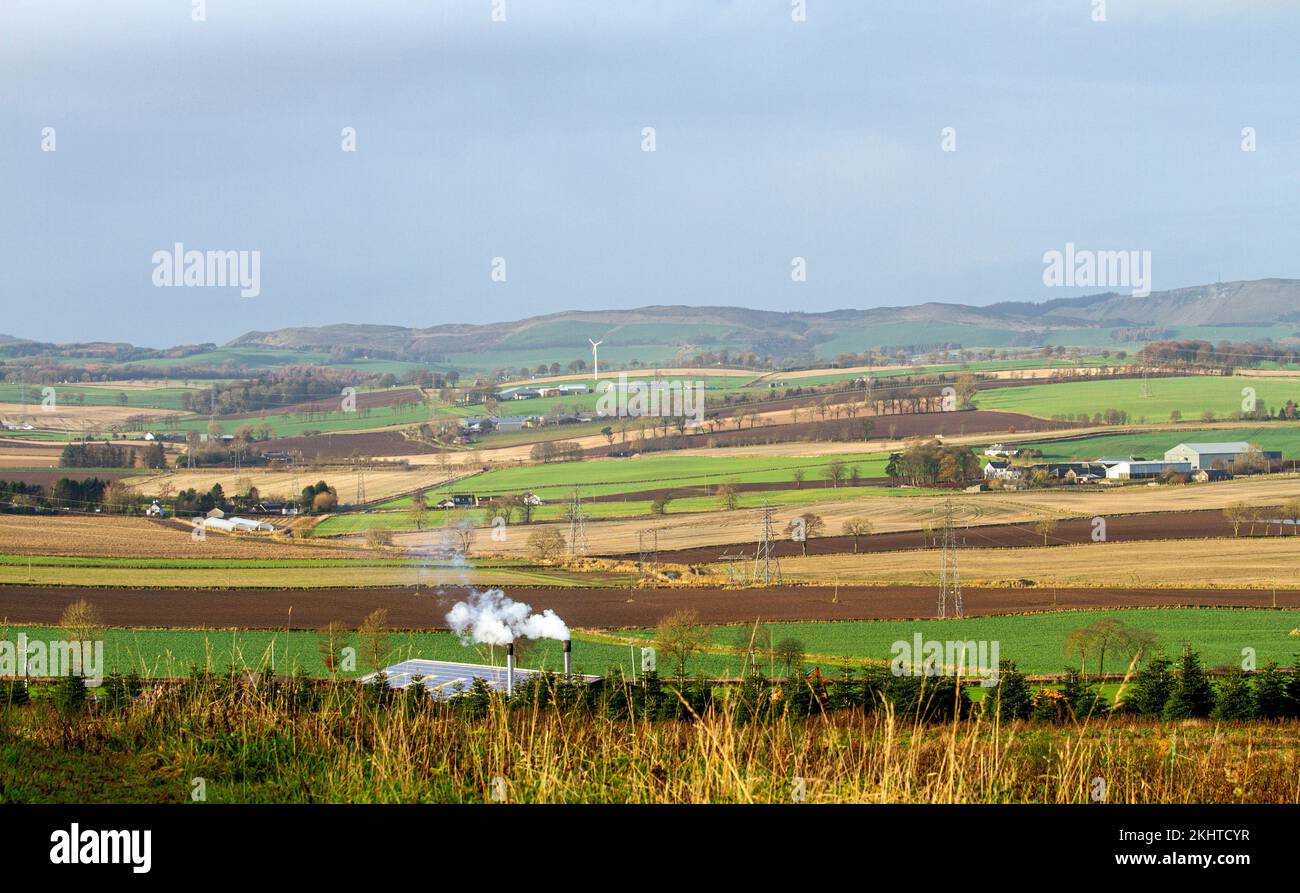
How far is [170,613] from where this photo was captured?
133 ft


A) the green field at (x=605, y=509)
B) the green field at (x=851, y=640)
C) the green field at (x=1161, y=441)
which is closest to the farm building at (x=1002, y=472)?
the green field at (x=605, y=509)

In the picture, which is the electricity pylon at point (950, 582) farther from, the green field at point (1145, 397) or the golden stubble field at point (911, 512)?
the green field at point (1145, 397)

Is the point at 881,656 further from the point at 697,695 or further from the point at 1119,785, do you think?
the point at 1119,785

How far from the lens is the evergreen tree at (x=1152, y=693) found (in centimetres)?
2011

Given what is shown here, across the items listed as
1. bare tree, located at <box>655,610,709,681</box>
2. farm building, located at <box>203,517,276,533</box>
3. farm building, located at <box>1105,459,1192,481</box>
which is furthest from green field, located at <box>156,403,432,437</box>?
bare tree, located at <box>655,610,709,681</box>

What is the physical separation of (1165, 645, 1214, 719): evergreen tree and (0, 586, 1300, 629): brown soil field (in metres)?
19.0

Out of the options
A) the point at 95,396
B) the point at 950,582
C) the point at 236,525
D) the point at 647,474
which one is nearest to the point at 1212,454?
the point at 647,474

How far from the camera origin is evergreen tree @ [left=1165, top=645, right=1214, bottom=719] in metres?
19.4

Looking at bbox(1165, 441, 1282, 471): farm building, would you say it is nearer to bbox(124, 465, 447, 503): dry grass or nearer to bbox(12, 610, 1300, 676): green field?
bbox(12, 610, 1300, 676): green field

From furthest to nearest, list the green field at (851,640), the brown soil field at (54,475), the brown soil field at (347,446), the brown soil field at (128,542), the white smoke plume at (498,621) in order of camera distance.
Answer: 1. the brown soil field at (347,446)
2. the brown soil field at (54,475)
3. the brown soil field at (128,542)
4. the white smoke plume at (498,621)
5. the green field at (851,640)

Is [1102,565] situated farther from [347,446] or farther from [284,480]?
[347,446]

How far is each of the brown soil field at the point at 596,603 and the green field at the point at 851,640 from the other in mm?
1429

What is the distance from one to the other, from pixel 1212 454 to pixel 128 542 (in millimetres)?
65350
